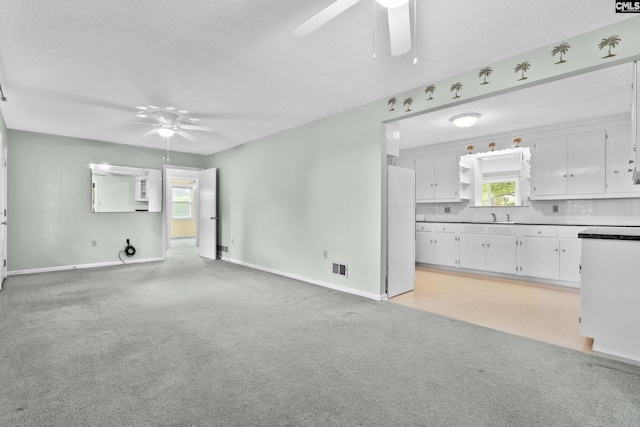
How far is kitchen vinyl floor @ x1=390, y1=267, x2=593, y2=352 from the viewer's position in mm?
2908

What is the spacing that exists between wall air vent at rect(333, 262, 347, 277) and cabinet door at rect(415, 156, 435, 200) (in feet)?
10.1

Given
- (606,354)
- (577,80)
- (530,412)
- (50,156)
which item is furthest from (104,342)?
(577,80)

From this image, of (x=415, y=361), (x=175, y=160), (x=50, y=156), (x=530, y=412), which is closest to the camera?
(x=530, y=412)

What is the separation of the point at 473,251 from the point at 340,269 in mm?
2720

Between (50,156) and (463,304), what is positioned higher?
(50,156)

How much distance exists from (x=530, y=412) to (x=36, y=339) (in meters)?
3.69

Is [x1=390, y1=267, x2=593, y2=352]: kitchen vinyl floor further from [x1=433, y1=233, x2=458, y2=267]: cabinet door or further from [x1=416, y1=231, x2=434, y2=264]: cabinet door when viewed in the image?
[x1=416, y1=231, x2=434, y2=264]: cabinet door

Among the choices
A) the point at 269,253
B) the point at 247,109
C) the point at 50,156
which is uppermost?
the point at 247,109

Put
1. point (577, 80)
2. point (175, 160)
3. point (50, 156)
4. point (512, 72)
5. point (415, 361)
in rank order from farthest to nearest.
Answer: point (175, 160) < point (50, 156) < point (577, 80) < point (512, 72) < point (415, 361)

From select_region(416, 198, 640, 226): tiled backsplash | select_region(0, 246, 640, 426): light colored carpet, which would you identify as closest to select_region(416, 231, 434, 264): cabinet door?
select_region(416, 198, 640, 226): tiled backsplash

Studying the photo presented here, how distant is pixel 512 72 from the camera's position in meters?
2.78

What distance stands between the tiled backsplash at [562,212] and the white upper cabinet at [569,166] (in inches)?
9.6

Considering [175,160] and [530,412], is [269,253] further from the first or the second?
[530,412]

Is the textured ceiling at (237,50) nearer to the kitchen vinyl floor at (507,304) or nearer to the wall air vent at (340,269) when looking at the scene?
the wall air vent at (340,269)
